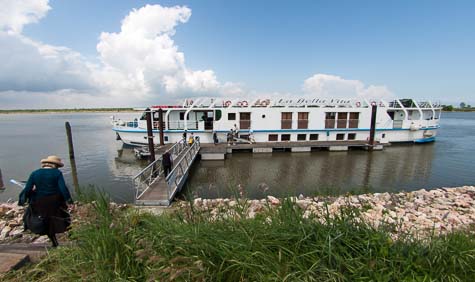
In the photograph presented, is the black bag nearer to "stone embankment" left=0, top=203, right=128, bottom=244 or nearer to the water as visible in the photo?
"stone embankment" left=0, top=203, right=128, bottom=244

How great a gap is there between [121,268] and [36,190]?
230 centimetres

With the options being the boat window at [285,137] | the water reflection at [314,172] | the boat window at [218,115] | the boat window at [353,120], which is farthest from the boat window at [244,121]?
the boat window at [353,120]

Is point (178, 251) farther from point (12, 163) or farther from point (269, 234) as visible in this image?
point (12, 163)

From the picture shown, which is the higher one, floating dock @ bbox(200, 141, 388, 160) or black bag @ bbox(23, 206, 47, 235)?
black bag @ bbox(23, 206, 47, 235)

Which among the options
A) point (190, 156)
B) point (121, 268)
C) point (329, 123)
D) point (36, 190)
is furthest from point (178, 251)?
point (329, 123)

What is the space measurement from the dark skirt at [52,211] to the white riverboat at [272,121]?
51.2 ft

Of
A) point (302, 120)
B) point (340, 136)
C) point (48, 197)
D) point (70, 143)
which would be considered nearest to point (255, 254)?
point (48, 197)

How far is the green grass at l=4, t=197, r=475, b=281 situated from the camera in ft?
6.84

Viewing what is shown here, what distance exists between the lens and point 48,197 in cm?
341

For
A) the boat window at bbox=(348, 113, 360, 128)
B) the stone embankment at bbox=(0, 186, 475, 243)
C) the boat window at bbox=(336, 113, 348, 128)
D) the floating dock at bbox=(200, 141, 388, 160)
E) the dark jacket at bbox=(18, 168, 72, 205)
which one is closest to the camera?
the dark jacket at bbox=(18, 168, 72, 205)

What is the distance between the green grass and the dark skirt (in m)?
0.83

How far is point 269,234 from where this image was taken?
7.93ft

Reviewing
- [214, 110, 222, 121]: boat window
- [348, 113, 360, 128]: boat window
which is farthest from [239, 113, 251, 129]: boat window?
[348, 113, 360, 128]: boat window

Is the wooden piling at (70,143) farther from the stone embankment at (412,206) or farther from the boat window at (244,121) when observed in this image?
the boat window at (244,121)
